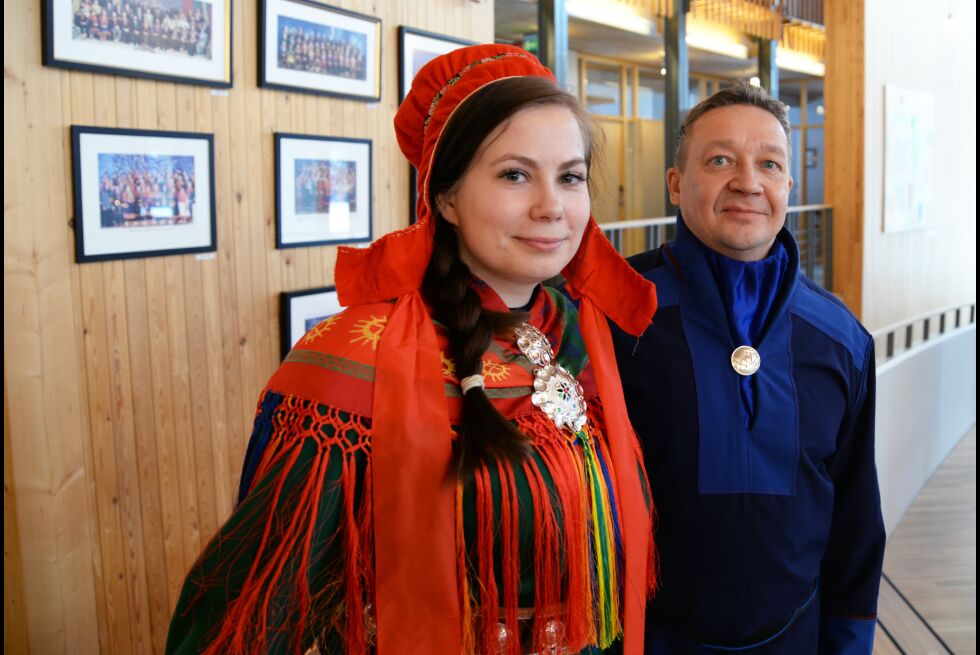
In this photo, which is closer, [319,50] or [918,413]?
[319,50]

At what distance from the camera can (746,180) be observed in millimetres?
1869

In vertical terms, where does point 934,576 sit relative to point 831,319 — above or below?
below

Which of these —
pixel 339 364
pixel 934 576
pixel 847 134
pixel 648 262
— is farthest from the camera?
pixel 847 134

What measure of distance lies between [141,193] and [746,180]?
1758 millimetres

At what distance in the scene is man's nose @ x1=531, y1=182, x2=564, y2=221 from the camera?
1.33m

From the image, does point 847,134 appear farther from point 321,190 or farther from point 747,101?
point 747,101

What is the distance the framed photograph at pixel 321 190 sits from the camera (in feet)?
10.2

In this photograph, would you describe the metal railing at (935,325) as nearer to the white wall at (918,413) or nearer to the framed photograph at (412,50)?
the white wall at (918,413)

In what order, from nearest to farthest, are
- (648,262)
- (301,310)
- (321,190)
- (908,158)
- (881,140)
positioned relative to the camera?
(648,262) → (301,310) → (321,190) → (881,140) → (908,158)

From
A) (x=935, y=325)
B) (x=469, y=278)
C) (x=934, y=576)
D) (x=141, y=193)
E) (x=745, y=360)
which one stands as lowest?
(x=934, y=576)

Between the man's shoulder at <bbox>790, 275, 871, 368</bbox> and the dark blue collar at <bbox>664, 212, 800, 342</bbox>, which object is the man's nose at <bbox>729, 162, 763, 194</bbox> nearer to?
the dark blue collar at <bbox>664, 212, 800, 342</bbox>

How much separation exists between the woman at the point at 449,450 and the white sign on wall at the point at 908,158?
25.6ft

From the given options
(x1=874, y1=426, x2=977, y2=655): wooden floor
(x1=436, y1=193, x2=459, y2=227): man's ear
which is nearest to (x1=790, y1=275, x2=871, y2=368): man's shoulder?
(x1=436, y1=193, x2=459, y2=227): man's ear

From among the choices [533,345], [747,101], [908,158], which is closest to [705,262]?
[747,101]
